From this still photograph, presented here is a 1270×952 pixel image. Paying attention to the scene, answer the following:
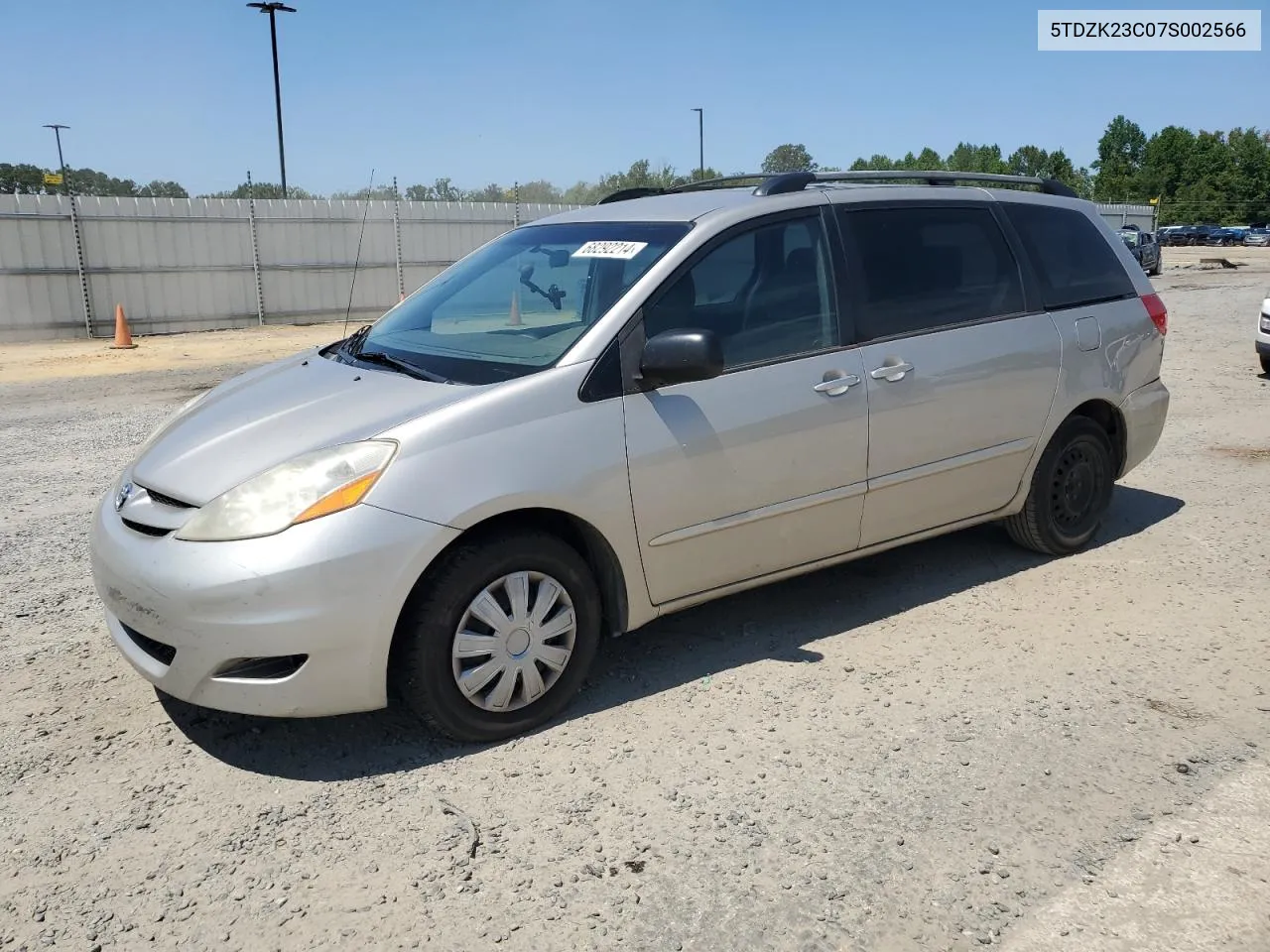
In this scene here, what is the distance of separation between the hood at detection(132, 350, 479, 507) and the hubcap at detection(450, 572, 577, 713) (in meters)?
0.67

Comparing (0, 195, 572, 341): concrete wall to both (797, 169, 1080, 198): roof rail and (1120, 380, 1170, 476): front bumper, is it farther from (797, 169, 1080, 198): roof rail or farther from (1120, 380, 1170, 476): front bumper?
(1120, 380, 1170, 476): front bumper

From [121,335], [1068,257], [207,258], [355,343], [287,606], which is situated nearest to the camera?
[287,606]

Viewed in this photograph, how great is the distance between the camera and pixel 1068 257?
519cm

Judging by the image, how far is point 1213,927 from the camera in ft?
8.41

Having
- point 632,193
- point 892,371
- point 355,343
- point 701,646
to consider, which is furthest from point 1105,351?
point 355,343

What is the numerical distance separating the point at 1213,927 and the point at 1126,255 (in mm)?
3918

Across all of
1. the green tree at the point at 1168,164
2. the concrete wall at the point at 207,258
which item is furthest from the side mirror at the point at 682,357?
the green tree at the point at 1168,164

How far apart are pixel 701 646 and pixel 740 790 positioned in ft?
3.74

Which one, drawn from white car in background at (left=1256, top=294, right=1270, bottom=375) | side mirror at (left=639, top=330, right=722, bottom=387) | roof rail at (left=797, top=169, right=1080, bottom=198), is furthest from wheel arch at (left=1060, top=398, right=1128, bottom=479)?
white car in background at (left=1256, top=294, right=1270, bottom=375)

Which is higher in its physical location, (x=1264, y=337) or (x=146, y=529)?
(x=146, y=529)

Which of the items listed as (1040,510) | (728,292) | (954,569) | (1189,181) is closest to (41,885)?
(728,292)

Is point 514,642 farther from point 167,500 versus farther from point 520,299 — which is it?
point 520,299

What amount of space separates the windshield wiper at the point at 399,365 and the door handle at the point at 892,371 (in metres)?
1.75

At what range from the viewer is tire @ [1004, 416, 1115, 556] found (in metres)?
5.13
